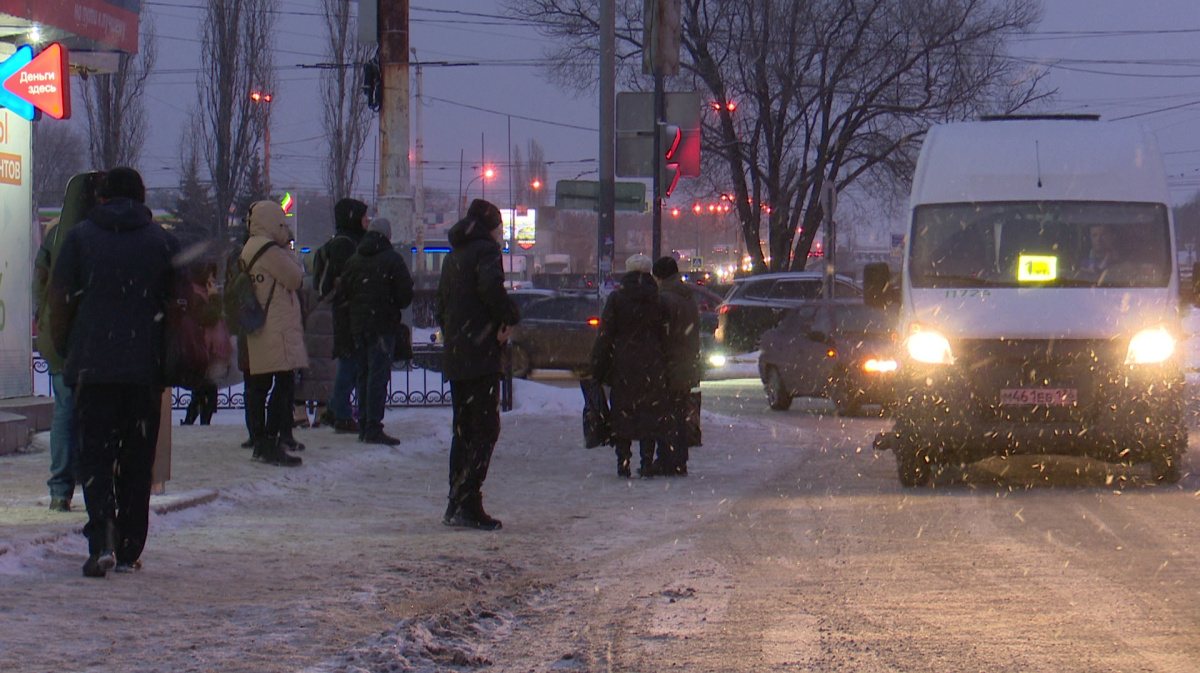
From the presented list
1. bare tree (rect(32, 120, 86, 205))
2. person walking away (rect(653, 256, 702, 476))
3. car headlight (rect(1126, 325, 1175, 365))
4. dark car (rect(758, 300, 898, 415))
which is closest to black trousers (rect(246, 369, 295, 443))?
person walking away (rect(653, 256, 702, 476))

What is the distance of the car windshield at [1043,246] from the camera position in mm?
9578

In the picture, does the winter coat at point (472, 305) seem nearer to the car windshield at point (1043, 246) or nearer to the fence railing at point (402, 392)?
the car windshield at point (1043, 246)

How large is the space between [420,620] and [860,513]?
3.84 m

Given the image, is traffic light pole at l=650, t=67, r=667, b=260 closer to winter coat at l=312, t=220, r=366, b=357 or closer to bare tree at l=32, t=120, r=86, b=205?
winter coat at l=312, t=220, r=366, b=357

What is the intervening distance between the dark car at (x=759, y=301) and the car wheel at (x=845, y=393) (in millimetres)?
9918

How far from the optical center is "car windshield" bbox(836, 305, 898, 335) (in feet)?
53.8

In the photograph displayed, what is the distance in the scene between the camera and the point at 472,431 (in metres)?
7.68

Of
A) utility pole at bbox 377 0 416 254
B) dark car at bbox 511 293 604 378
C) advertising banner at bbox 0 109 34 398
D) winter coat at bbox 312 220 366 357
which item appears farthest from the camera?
dark car at bbox 511 293 604 378

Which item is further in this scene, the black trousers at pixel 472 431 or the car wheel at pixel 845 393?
the car wheel at pixel 845 393

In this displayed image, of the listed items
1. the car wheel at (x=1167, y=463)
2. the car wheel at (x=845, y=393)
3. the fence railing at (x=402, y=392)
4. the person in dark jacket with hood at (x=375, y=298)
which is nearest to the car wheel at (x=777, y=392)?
the car wheel at (x=845, y=393)

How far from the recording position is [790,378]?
56.2 feet

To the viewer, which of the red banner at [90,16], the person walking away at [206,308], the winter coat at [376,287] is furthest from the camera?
the winter coat at [376,287]

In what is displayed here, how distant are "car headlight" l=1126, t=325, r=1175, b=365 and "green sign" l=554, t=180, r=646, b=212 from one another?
20.8ft

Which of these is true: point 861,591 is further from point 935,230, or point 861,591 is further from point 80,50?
point 80,50
